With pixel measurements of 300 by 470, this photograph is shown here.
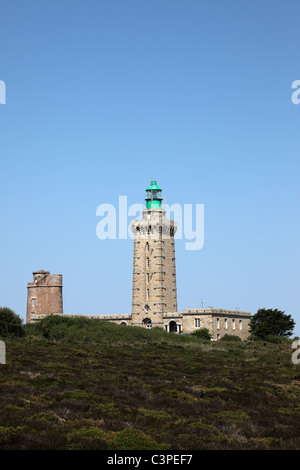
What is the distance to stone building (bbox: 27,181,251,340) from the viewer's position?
84000 mm

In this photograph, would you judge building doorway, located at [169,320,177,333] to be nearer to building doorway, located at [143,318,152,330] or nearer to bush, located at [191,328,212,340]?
building doorway, located at [143,318,152,330]

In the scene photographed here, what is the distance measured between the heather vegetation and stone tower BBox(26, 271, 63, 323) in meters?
40.4

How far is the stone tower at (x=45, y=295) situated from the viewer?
90438 mm

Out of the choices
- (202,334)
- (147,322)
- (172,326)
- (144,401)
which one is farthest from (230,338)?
(144,401)

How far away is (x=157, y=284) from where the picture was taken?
8494 centimetres

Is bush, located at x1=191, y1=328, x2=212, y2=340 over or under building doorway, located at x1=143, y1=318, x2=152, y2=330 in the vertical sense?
under

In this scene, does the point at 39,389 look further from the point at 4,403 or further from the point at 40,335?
the point at 40,335

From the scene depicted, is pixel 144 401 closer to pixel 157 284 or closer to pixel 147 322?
pixel 157 284

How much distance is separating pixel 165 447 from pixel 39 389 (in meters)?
10.6

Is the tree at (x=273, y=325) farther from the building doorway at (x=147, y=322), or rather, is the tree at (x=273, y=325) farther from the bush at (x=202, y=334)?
the building doorway at (x=147, y=322)

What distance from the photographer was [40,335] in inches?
2648

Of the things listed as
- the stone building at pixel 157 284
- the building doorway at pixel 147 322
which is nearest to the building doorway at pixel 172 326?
the stone building at pixel 157 284

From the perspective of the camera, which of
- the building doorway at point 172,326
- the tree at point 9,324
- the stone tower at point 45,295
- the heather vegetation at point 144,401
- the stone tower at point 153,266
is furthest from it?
the stone tower at point 45,295

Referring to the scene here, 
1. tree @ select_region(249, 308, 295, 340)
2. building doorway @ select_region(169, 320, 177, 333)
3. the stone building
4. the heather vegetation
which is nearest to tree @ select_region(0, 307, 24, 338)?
the heather vegetation
